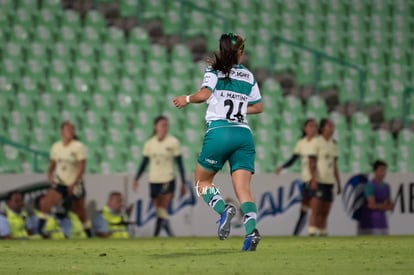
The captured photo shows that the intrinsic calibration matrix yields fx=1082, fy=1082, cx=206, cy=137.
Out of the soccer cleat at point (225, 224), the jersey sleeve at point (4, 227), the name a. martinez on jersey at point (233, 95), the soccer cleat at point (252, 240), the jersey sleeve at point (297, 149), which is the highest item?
the name a. martinez on jersey at point (233, 95)

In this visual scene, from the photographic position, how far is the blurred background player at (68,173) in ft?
52.0

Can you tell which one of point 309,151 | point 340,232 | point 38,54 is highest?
point 38,54

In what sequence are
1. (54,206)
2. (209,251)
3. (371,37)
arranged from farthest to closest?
(371,37)
(54,206)
(209,251)

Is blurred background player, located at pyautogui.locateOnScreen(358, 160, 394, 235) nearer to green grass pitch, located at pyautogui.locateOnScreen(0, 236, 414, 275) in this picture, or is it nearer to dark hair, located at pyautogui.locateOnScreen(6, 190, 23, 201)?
green grass pitch, located at pyautogui.locateOnScreen(0, 236, 414, 275)

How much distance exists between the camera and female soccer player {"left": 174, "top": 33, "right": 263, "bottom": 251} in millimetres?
9727

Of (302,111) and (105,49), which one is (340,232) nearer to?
(302,111)

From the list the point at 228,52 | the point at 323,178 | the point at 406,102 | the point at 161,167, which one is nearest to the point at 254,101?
the point at 228,52

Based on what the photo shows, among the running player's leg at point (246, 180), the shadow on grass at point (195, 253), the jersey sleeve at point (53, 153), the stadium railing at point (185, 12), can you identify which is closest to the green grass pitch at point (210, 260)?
the shadow on grass at point (195, 253)

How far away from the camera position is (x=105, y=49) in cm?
1841

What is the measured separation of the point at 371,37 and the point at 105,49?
5039 mm

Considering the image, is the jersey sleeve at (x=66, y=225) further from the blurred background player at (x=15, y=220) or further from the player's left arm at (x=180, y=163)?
the player's left arm at (x=180, y=163)

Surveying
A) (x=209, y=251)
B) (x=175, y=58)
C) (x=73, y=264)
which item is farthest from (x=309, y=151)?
(x=73, y=264)

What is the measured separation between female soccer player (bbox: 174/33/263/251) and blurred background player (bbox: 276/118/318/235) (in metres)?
6.81

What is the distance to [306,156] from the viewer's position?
16.7 metres
